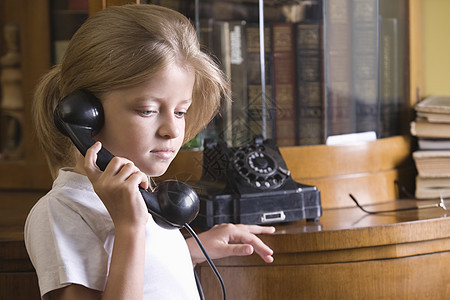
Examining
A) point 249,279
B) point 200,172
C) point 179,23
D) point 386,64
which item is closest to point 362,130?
point 386,64

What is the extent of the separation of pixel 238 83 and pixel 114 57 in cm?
58

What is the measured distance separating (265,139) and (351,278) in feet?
1.17

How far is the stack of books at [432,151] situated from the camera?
1549mm

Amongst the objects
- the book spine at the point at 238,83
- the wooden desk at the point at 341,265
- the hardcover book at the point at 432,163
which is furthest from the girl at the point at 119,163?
the hardcover book at the point at 432,163

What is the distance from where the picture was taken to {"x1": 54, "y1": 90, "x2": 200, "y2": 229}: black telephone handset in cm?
93

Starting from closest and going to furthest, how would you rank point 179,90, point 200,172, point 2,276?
point 179,90 < point 2,276 < point 200,172

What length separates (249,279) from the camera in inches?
47.5

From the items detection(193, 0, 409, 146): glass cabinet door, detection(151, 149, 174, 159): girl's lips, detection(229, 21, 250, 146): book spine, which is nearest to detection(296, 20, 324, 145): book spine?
detection(193, 0, 409, 146): glass cabinet door

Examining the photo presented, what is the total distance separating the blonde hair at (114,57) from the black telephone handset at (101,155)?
0.03 metres

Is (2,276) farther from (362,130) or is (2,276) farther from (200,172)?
(362,130)

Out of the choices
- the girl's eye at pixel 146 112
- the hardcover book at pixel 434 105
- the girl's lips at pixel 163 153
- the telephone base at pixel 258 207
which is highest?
the girl's eye at pixel 146 112

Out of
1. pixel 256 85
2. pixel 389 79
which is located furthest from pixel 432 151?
pixel 256 85

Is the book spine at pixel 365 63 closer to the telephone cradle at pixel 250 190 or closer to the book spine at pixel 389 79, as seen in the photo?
the book spine at pixel 389 79

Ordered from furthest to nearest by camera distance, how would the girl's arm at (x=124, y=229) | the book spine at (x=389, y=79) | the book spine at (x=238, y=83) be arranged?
1. the book spine at (x=389, y=79)
2. the book spine at (x=238, y=83)
3. the girl's arm at (x=124, y=229)
